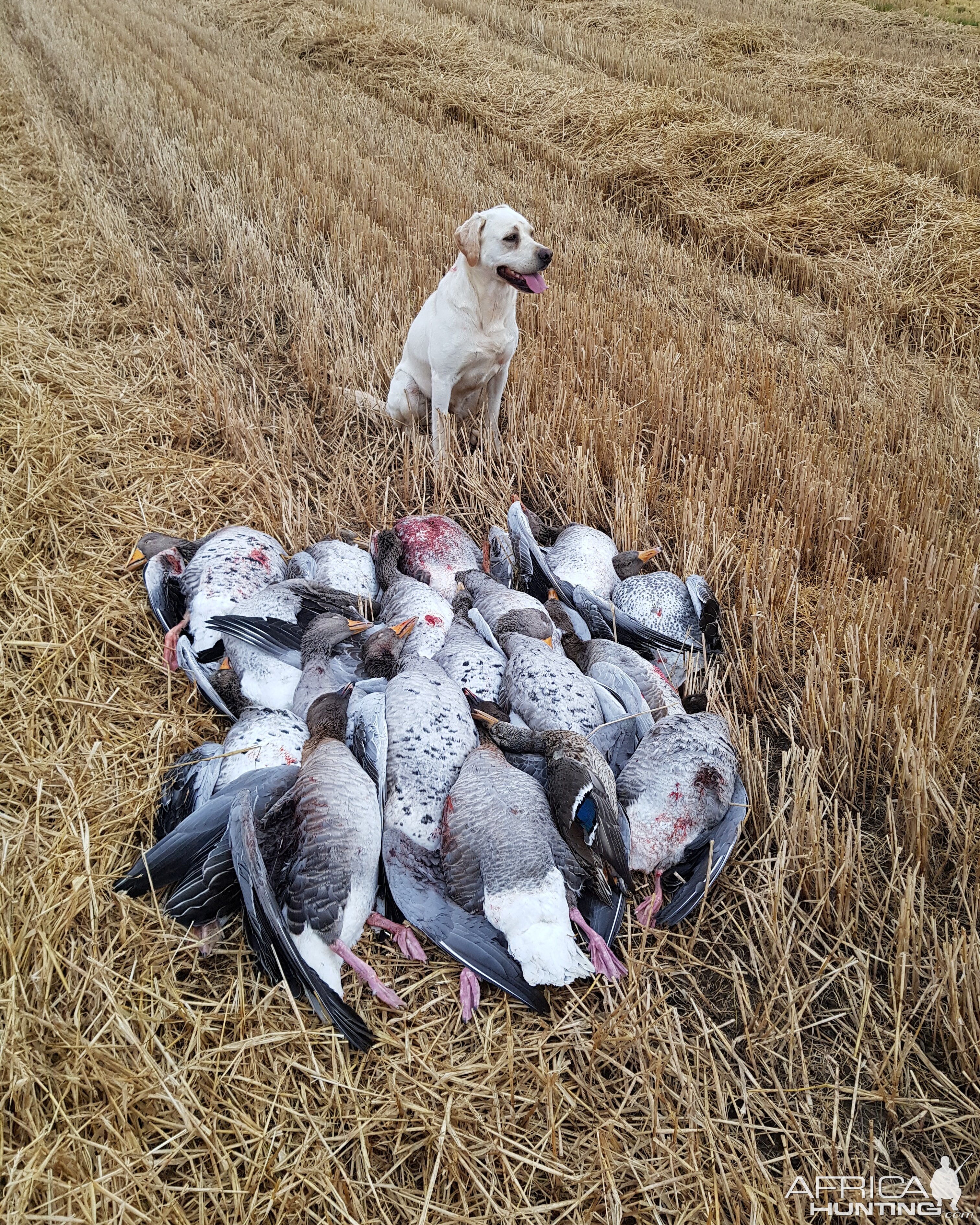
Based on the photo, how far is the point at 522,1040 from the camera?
180 centimetres

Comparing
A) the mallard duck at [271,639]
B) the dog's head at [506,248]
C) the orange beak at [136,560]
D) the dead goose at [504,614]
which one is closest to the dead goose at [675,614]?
the dead goose at [504,614]

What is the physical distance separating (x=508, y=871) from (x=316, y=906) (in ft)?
1.44

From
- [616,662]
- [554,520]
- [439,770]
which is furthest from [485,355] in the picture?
[439,770]

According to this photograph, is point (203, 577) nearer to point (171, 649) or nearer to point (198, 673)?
point (171, 649)

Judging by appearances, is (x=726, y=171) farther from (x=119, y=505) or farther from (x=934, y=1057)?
(x=934, y=1057)

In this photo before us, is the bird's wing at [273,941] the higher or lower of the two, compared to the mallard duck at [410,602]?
lower

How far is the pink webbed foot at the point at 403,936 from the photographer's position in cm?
192

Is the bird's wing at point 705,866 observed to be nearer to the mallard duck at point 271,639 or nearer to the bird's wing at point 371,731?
the bird's wing at point 371,731

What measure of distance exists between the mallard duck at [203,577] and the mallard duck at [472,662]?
0.75 m

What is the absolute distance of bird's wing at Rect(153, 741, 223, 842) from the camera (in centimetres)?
220

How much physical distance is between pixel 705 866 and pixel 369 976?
2.84 feet

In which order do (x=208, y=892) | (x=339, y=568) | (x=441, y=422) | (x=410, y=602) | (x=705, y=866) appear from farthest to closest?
(x=441, y=422)
(x=339, y=568)
(x=410, y=602)
(x=705, y=866)
(x=208, y=892)

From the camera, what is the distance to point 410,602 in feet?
9.12

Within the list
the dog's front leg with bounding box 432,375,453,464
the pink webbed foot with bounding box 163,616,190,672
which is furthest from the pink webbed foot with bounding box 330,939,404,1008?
the dog's front leg with bounding box 432,375,453,464
